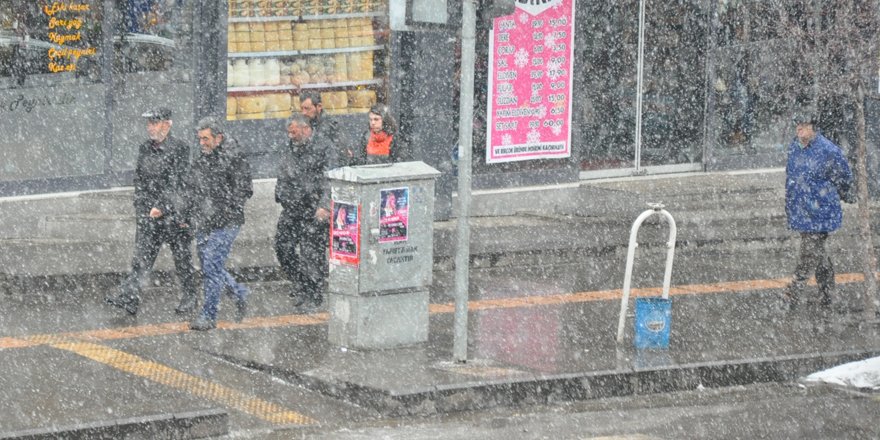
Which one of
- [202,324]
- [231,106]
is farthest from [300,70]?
[202,324]

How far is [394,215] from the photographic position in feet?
38.9

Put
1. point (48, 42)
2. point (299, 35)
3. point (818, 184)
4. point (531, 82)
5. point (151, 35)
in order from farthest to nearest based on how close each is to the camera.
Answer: point (531, 82) < point (299, 35) < point (151, 35) < point (48, 42) < point (818, 184)

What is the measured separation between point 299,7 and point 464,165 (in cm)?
660

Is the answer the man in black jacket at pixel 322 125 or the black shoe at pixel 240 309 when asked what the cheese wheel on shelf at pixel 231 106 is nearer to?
the man in black jacket at pixel 322 125

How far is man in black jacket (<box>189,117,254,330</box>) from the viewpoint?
40.8ft

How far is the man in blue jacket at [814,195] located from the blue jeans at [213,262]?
4676mm

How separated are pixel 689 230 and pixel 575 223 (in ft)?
4.10

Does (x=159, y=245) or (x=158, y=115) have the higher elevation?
(x=158, y=115)

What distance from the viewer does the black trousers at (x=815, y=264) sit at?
1345 cm

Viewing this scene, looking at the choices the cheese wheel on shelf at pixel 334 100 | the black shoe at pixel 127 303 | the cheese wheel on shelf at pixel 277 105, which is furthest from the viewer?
the cheese wheel on shelf at pixel 334 100

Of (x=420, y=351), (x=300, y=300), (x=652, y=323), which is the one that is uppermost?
(x=652, y=323)

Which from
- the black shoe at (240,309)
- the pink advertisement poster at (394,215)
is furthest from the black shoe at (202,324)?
the pink advertisement poster at (394,215)

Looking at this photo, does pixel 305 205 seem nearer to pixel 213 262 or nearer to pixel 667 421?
pixel 213 262

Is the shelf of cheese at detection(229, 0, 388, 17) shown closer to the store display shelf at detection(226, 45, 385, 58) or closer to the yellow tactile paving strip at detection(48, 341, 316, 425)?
the store display shelf at detection(226, 45, 385, 58)
